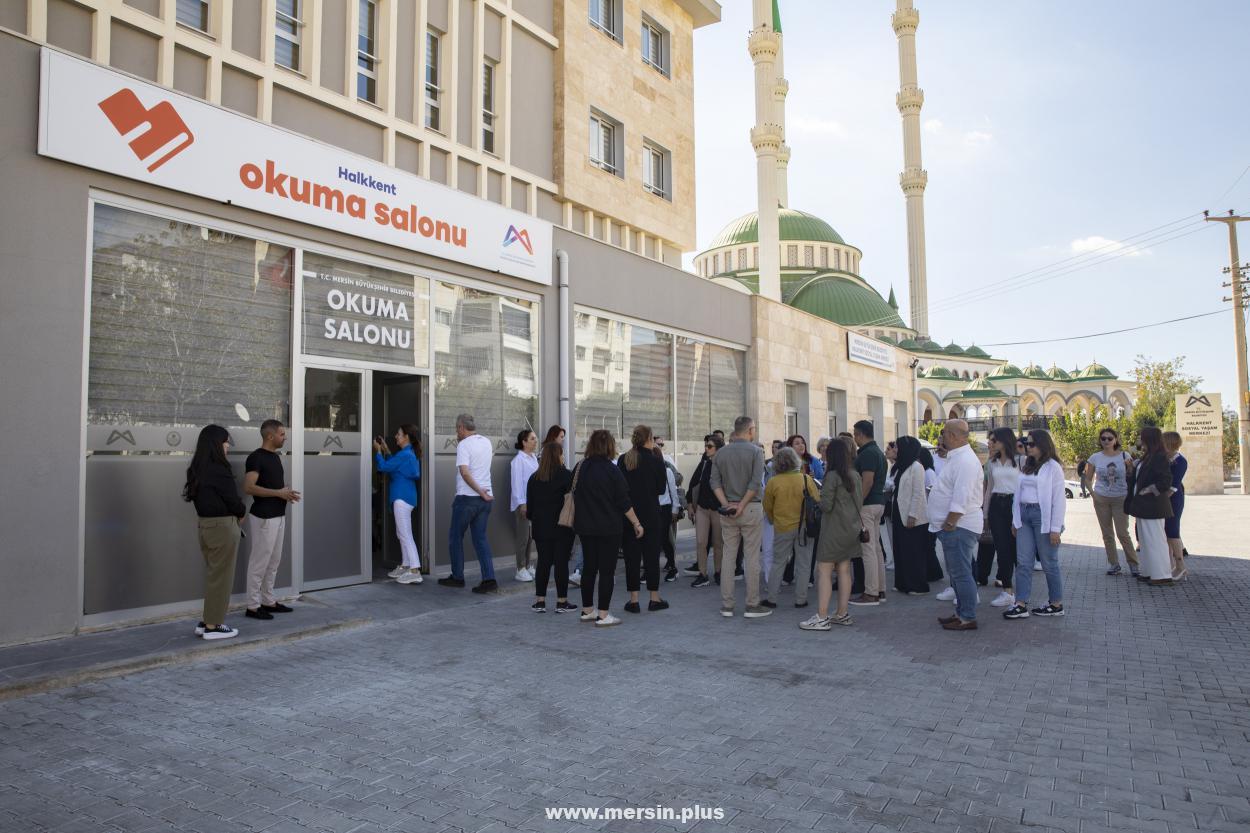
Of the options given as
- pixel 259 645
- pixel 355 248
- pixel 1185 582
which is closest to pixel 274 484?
pixel 259 645

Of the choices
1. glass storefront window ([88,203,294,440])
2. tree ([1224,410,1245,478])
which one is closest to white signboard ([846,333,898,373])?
glass storefront window ([88,203,294,440])

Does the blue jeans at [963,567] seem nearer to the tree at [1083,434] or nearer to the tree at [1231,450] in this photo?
the tree at [1083,434]

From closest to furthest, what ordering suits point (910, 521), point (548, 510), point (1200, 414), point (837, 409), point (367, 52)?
point (548, 510)
point (910, 521)
point (367, 52)
point (837, 409)
point (1200, 414)

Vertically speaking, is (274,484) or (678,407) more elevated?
(678,407)

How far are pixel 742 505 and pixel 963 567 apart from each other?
6.74 feet

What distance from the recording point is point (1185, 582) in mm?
9844

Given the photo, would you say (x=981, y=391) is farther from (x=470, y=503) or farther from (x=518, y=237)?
(x=470, y=503)

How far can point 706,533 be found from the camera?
989 centimetres

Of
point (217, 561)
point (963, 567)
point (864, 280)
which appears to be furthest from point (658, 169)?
point (864, 280)

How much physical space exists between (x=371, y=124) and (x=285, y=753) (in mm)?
7321

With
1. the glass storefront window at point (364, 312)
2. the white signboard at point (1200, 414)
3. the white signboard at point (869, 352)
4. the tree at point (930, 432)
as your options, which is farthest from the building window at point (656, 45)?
the tree at point (930, 432)

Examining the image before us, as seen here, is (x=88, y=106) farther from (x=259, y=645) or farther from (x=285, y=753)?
(x=285, y=753)

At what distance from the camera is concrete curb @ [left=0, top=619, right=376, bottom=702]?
515 centimetres

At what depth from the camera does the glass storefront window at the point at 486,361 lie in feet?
33.2
